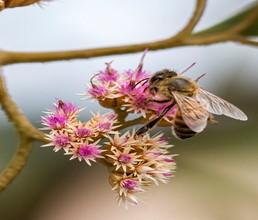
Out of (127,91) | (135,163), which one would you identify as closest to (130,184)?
(135,163)

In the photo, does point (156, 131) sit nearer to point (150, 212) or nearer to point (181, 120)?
point (181, 120)

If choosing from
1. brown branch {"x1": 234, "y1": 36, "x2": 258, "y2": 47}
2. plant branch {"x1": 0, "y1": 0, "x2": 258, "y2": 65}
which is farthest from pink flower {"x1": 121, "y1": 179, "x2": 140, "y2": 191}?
brown branch {"x1": 234, "y1": 36, "x2": 258, "y2": 47}

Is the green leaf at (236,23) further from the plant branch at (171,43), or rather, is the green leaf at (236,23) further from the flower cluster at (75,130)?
the flower cluster at (75,130)

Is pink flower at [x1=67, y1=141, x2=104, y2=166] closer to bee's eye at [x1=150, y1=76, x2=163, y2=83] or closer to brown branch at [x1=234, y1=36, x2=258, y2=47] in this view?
bee's eye at [x1=150, y1=76, x2=163, y2=83]

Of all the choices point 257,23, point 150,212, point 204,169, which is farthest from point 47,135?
point 150,212

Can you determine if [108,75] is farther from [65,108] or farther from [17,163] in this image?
[17,163]

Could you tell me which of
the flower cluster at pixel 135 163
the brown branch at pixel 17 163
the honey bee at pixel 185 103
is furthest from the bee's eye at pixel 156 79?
the brown branch at pixel 17 163

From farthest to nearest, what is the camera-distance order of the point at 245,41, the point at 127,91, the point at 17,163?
the point at 245,41, the point at 127,91, the point at 17,163
